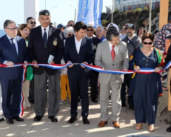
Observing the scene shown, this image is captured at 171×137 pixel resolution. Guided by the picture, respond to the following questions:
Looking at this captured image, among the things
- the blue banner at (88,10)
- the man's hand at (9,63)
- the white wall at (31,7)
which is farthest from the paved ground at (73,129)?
the blue banner at (88,10)

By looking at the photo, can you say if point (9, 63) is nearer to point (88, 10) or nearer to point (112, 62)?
point (112, 62)

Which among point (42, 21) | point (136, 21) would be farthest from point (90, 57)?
point (136, 21)

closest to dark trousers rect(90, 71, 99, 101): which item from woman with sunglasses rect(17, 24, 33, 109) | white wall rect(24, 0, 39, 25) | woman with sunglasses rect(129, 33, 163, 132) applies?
woman with sunglasses rect(17, 24, 33, 109)

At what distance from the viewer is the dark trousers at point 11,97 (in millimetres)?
4633

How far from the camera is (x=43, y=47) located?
4621mm

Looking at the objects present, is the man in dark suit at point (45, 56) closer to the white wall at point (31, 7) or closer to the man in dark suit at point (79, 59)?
the man in dark suit at point (79, 59)

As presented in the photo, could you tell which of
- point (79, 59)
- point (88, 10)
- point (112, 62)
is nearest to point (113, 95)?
point (112, 62)

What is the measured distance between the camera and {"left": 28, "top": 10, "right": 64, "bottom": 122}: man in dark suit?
15.2ft

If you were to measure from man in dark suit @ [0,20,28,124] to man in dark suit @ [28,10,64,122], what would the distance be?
10.0 inches

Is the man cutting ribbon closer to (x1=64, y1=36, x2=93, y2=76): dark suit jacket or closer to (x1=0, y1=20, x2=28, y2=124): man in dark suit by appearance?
(x1=64, y1=36, x2=93, y2=76): dark suit jacket

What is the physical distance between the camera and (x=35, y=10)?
778 centimetres

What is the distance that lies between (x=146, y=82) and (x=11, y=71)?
266cm

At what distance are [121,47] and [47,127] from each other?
212 cm

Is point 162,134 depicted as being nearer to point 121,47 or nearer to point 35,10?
point 121,47
